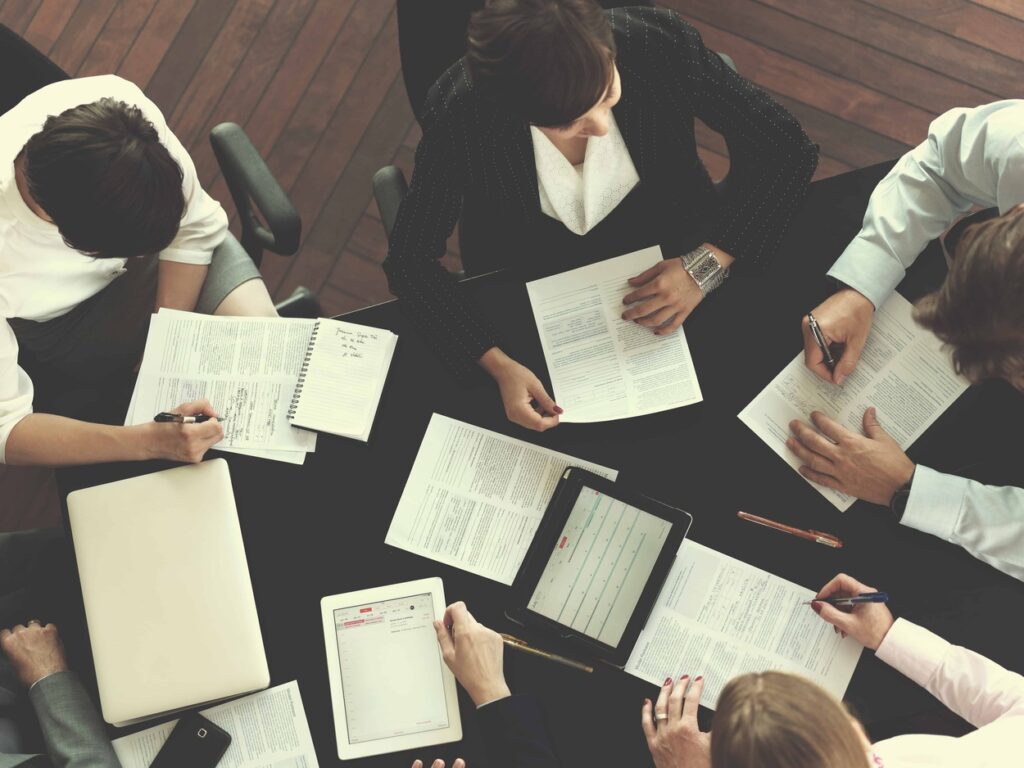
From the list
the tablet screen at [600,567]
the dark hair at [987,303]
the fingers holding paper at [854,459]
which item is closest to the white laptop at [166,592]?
the tablet screen at [600,567]

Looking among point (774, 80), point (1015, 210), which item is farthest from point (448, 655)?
point (774, 80)

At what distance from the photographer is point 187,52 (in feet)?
8.37

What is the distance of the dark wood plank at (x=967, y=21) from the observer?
2.42 meters

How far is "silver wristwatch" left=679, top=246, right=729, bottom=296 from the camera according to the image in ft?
4.87

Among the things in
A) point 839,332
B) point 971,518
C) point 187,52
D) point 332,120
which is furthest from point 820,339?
point 187,52

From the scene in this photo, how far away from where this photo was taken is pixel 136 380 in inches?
61.2

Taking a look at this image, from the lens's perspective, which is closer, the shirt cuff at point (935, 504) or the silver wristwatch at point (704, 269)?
the shirt cuff at point (935, 504)

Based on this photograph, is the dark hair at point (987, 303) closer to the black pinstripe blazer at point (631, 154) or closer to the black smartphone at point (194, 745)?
the black pinstripe blazer at point (631, 154)

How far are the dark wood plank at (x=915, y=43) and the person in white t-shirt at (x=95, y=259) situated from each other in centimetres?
188

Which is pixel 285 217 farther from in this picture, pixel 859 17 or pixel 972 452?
pixel 859 17

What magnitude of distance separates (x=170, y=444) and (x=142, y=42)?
67.1 inches

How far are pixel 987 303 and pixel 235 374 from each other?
4.14ft

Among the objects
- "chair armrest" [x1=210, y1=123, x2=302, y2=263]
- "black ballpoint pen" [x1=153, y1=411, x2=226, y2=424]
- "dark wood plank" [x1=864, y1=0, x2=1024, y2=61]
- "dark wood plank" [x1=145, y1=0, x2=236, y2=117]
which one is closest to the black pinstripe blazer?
"chair armrest" [x1=210, y1=123, x2=302, y2=263]

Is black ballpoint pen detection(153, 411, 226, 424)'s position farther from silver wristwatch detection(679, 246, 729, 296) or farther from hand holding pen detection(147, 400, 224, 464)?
silver wristwatch detection(679, 246, 729, 296)
